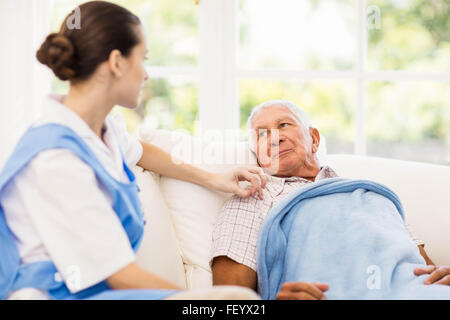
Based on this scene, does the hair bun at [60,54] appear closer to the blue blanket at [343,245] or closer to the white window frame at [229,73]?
the blue blanket at [343,245]

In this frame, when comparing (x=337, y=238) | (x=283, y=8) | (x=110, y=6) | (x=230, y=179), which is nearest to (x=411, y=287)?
(x=337, y=238)

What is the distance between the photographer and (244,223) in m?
1.69

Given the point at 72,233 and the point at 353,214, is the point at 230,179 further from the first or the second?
the point at 72,233

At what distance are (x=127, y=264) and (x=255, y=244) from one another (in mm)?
570

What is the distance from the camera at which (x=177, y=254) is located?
1701 mm

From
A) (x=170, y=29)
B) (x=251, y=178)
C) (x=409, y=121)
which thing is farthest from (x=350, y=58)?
(x=251, y=178)

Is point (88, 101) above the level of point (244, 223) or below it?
above

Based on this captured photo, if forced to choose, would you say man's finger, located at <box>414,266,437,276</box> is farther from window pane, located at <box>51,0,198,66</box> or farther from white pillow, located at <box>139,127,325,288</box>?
window pane, located at <box>51,0,198,66</box>

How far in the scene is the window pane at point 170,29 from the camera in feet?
9.53

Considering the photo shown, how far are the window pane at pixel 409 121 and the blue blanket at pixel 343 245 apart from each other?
135cm

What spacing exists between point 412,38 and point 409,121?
44cm

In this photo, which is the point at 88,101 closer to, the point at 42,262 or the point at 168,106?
the point at 42,262

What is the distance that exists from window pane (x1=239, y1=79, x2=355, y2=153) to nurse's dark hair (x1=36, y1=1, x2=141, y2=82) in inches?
70.0

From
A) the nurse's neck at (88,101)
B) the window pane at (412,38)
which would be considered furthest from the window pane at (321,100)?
the nurse's neck at (88,101)
